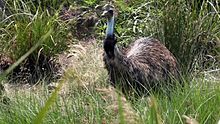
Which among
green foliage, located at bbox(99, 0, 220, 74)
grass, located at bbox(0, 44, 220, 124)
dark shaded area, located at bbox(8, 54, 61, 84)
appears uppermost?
grass, located at bbox(0, 44, 220, 124)

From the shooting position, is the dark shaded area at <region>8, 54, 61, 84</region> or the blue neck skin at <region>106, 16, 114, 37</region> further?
the dark shaded area at <region>8, 54, 61, 84</region>

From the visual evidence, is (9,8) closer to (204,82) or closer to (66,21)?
(66,21)

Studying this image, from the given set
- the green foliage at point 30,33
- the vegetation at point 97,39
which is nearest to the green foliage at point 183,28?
the vegetation at point 97,39

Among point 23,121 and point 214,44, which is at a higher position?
point 23,121

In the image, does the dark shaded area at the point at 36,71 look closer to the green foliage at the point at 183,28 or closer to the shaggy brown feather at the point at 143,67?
the green foliage at the point at 183,28

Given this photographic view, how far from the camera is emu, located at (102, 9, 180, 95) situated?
557cm

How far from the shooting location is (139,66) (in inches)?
228

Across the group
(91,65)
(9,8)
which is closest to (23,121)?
(91,65)

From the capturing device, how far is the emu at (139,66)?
18.3ft

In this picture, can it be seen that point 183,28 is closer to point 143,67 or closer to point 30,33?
point 143,67

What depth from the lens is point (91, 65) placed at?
23.4ft

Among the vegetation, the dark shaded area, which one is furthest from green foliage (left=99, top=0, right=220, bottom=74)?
the dark shaded area

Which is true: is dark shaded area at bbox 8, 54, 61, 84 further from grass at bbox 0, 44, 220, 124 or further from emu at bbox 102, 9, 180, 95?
grass at bbox 0, 44, 220, 124

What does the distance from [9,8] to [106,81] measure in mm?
2409
